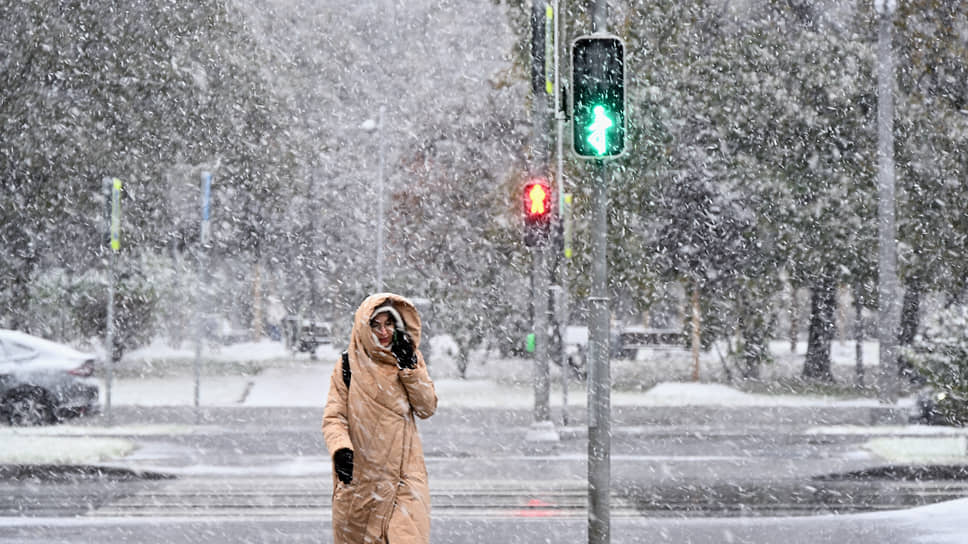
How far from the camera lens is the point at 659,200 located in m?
23.0

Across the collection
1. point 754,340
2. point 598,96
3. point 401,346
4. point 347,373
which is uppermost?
point 598,96

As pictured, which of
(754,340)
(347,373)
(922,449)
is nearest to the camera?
(347,373)

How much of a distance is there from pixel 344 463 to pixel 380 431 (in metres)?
0.22

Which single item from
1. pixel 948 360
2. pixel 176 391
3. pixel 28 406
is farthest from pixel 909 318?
pixel 28 406

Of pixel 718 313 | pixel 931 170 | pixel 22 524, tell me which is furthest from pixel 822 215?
pixel 22 524

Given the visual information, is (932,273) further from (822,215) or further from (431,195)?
(431,195)

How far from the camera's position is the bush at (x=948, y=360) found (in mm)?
12062

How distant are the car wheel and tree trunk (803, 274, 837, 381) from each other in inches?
676

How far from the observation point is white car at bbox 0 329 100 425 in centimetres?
1608

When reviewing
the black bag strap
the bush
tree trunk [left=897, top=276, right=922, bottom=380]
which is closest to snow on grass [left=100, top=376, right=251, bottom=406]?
the bush

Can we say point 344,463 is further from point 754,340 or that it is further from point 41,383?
point 754,340

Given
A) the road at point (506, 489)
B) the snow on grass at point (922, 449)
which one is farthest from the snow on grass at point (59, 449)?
the snow on grass at point (922, 449)

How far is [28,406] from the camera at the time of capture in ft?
52.8

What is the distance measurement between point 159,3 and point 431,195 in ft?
37.7
